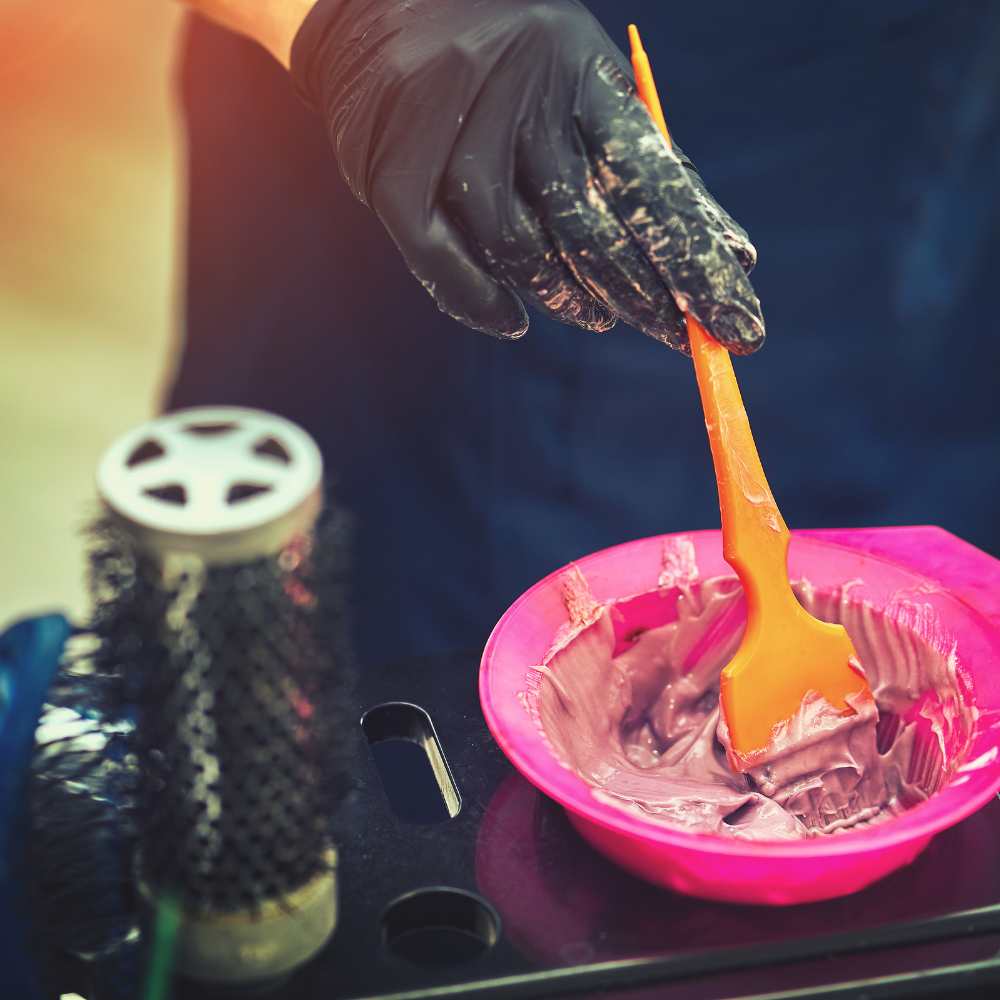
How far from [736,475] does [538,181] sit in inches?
12.6

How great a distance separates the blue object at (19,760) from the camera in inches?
25.6

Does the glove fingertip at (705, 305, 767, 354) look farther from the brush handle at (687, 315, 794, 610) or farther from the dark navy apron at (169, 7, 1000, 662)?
the dark navy apron at (169, 7, 1000, 662)

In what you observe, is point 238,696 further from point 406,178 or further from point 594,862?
point 406,178

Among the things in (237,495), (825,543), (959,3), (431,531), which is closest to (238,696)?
(237,495)

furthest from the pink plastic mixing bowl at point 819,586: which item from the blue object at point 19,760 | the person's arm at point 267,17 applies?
the person's arm at point 267,17

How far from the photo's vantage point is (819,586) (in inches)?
45.6

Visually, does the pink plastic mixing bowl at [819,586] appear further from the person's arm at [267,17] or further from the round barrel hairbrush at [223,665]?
the person's arm at [267,17]

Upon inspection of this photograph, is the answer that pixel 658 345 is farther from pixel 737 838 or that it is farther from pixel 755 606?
pixel 737 838

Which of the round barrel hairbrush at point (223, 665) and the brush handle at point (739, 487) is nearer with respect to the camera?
the round barrel hairbrush at point (223, 665)

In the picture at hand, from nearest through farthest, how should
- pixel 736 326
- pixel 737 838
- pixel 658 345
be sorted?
pixel 737 838 < pixel 736 326 < pixel 658 345

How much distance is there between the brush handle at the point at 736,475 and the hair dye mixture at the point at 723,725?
94mm

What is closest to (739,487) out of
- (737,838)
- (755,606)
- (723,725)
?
(755,606)

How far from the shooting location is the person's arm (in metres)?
1.30

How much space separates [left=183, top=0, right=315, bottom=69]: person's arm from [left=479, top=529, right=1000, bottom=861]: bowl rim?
0.79m
